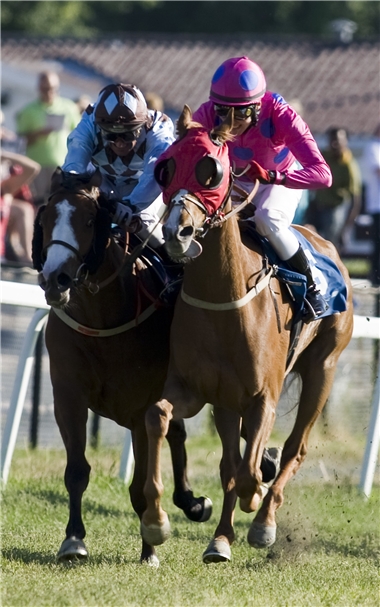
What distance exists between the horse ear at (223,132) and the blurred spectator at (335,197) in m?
9.80

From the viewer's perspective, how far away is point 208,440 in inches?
388

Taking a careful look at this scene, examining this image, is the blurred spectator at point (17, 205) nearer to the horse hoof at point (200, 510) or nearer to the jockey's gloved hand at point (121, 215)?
the horse hoof at point (200, 510)

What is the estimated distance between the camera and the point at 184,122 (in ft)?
16.8

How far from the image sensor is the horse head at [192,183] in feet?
15.4

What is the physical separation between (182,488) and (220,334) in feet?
4.94

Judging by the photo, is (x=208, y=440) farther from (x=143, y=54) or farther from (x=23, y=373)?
(x=143, y=54)

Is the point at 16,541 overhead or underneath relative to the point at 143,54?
overhead

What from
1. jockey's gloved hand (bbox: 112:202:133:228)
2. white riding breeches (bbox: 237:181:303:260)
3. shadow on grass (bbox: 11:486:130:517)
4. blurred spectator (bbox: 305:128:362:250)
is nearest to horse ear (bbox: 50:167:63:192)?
jockey's gloved hand (bbox: 112:202:133:228)

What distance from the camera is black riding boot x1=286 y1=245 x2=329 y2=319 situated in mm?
5980

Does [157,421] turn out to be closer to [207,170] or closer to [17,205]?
[207,170]

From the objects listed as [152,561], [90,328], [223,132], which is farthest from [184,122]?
[152,561]

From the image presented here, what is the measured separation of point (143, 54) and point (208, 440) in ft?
103

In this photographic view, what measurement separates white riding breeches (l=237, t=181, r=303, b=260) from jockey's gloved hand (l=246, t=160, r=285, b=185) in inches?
13.0

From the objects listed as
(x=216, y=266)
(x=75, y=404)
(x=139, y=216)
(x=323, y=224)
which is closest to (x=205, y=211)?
(x=216, y=266)
